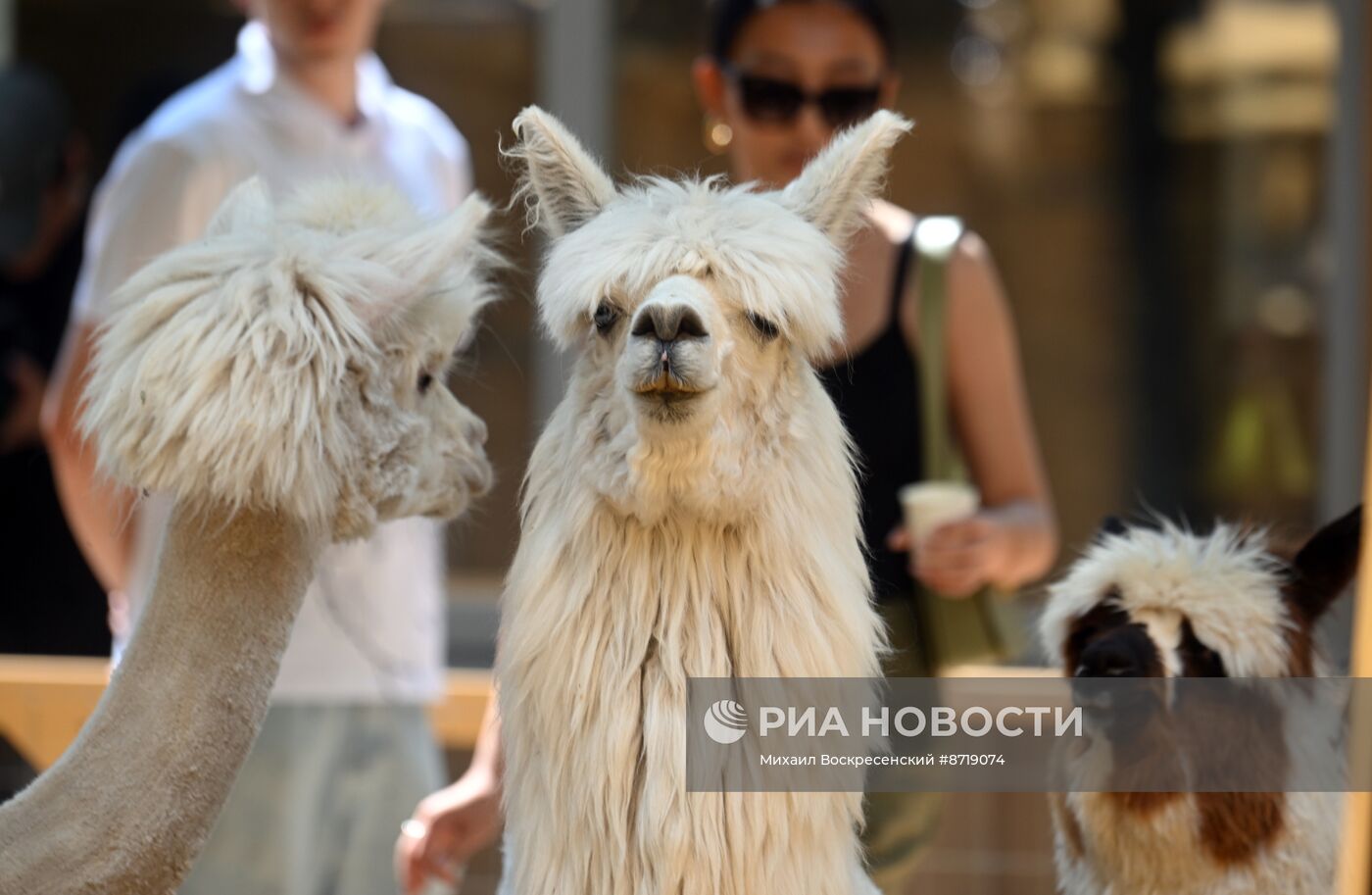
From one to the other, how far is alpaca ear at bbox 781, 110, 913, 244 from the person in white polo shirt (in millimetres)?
1008

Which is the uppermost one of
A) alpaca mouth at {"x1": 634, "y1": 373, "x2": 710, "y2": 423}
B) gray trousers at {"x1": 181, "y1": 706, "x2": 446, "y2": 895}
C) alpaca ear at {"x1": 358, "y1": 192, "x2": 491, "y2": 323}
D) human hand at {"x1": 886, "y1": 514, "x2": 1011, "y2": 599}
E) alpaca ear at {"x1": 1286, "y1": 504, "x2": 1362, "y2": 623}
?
alpaca ear at {"x1": 358, "y1": 192, "x2": 491, "y2": 323}

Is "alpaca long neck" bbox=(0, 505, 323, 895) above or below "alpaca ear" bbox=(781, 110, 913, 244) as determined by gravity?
below

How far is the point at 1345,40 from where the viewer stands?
3.88 meters

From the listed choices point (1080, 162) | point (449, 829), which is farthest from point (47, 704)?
point (1080, 162)

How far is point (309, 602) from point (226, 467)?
0.98m

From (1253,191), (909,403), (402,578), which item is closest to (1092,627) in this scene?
(909,403)

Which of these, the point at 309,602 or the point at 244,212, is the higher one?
the point at 244,212

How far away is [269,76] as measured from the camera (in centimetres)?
253

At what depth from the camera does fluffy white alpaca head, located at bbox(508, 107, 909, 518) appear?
143 cm

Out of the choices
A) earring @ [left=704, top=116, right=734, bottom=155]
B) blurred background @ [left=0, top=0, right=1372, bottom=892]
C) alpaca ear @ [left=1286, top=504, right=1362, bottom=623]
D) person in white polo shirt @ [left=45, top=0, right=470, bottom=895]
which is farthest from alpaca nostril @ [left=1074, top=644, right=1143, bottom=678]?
blurred background @ [left=0, top=0, right=1372, bottom=892]

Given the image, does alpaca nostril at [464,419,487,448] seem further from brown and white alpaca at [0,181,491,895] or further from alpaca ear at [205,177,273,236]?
alpaca ear at [205,177,273,236]

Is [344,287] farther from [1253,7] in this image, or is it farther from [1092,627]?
[1253,7]

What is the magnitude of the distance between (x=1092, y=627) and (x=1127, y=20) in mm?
4395

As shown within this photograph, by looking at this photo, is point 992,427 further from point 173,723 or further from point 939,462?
point 173,723
